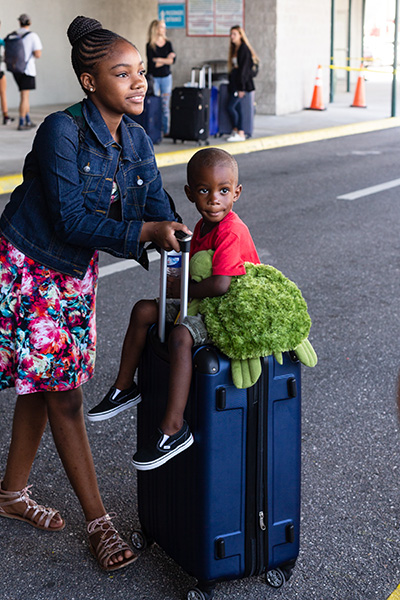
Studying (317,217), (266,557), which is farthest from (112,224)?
(317,217)

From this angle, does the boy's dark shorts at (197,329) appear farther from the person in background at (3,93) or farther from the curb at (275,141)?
the person in background at (3,93)

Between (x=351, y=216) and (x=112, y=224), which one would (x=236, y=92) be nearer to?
(x=351, y=216)

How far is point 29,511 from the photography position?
3.04 m

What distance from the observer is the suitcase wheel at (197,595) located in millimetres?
2533

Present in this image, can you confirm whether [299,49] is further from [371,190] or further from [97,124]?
[97,124]

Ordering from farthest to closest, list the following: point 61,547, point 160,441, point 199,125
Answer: point 199,125
point 61,547
point 160,441

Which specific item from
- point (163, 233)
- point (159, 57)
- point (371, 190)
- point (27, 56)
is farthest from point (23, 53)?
point (163, 233)

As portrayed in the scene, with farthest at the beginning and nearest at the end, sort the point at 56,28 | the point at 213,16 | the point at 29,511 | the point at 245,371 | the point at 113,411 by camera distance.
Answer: the point at 56,28, the point at 213,16, the point at 29,511, the point at 113,411, the point at 245,371

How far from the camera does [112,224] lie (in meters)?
2.53

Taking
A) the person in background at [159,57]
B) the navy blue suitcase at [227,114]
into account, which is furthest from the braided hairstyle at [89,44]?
the navy blue suitcase at [227,114]

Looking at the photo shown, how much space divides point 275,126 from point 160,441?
1421 cm

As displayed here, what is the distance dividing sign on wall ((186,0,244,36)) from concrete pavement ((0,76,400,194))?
7.38 feet

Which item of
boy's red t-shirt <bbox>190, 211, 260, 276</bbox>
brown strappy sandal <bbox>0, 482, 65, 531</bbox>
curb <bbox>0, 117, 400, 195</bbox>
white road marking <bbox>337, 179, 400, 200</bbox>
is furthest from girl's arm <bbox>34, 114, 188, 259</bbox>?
curb <bbox>0, 117, 400, 195</bbox>

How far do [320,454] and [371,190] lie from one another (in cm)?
660
